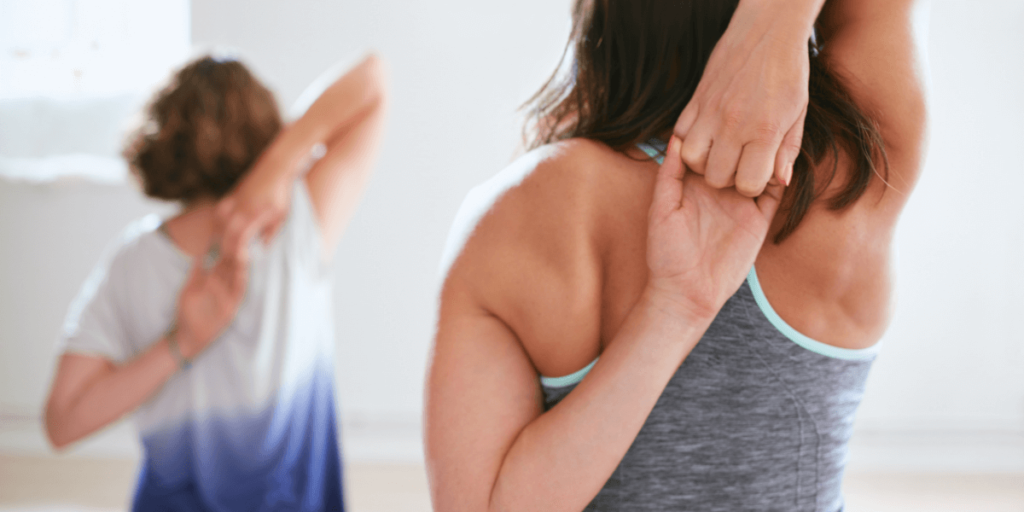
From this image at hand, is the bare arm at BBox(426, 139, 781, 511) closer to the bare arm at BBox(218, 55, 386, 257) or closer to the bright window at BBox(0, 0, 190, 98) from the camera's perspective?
the bare arm at BBox(218, 55, 386, 257)

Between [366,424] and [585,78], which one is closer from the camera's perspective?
[585,78]

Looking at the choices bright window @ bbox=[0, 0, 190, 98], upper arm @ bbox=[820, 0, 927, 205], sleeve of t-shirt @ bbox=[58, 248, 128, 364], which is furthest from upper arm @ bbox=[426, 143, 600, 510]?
bright window @ bbox=[0, 0, 190, 98]

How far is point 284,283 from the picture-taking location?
1.20 meters

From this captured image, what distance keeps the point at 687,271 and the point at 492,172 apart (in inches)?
91.2

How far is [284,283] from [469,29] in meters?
1.86

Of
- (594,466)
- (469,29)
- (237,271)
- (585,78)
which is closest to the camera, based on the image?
(594,466)

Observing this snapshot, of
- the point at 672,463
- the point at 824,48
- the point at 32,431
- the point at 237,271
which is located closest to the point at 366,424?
the point at 32,431

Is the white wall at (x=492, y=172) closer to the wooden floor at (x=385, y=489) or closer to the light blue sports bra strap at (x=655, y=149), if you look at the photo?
the wooden floor at (x=385, y=489)

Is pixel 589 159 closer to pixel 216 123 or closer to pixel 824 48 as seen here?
pixel 824 48

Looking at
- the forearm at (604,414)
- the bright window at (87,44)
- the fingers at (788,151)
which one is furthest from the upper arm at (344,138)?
the bright window at (87,44)

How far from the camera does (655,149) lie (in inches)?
21.0

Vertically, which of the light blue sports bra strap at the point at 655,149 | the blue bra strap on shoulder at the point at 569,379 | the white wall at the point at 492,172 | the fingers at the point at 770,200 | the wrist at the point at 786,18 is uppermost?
the wrist at the point at 786,18

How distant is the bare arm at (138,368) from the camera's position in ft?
3.54

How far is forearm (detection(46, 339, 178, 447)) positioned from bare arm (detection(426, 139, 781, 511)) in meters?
0.81
